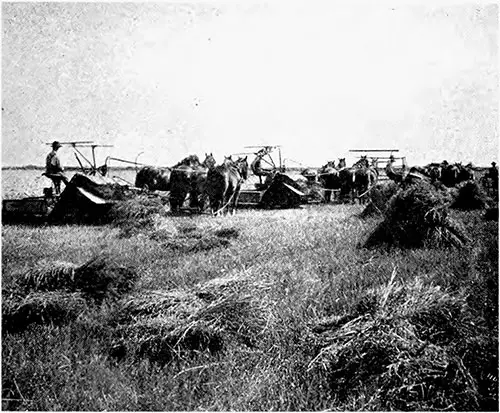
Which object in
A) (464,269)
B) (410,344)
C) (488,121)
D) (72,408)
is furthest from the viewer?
Answer: (488,121)

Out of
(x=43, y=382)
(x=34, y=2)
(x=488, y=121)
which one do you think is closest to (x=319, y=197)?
(x=488, y=121)

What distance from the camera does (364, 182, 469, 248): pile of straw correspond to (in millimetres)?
5996

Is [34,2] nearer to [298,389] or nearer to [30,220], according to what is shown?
[30,220]

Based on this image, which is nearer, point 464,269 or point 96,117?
point 464,269

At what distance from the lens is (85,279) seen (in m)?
4.81

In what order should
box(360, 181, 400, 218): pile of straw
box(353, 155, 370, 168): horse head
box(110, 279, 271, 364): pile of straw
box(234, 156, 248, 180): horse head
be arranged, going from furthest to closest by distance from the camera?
box(353, 155, 370, 168): horse head, box(234, 156, 248, 180): horse head, box(360, 181, 400, 218): pile of straw, box(110, 279, 271, 364): pile of straw

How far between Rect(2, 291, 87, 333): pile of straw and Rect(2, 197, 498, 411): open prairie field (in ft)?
0.04

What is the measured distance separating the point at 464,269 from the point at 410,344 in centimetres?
183

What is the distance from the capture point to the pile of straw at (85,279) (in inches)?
184

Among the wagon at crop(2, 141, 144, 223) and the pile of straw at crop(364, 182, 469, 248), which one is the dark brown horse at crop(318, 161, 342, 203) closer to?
the wagon at crop(2, 141, 144, 223)

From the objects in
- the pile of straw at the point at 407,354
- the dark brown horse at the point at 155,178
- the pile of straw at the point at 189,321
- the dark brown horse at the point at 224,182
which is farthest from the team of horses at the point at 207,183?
the pile of straw at the point at 407,354

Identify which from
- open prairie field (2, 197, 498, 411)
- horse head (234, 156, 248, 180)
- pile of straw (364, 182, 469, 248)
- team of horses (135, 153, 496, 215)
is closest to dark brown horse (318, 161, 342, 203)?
team of horses (135, 153, 496, 215)

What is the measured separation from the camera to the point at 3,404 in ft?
11.2

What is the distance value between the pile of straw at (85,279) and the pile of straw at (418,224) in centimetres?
321
